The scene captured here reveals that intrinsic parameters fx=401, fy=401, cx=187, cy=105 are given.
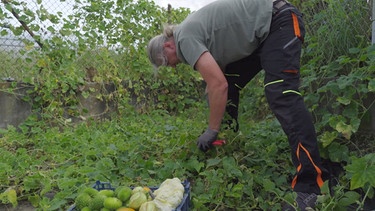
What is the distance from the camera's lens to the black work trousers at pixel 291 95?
7.14 ft

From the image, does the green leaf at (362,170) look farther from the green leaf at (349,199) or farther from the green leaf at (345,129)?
the green leaf at (345,129)

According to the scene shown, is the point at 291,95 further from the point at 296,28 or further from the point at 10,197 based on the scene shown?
the point at 10,197

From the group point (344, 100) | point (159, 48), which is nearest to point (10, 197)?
point (159, 48)

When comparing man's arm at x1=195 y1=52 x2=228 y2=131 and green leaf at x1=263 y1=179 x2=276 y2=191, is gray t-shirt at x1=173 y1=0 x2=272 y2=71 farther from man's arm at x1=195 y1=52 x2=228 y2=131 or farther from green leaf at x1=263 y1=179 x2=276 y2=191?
green leaf at x1=263 y1=179 x2=276 y2=191

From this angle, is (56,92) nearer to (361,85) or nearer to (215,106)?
(215,106)

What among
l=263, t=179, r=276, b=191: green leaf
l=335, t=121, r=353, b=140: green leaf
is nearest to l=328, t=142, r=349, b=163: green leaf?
l=335, t=121, r=353, b=140: green leaf

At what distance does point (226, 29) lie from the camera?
2.54 metres

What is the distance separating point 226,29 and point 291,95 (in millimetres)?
617

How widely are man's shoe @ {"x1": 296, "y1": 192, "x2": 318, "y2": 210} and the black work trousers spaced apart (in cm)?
3

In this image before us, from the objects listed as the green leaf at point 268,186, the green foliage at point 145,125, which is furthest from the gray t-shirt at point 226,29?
the green leaf at point 268,186

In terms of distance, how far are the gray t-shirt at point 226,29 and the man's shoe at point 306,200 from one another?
98 centimetres

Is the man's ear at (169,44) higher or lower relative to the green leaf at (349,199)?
higher

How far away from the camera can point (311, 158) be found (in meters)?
2.17

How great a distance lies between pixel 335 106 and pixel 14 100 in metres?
3.13
